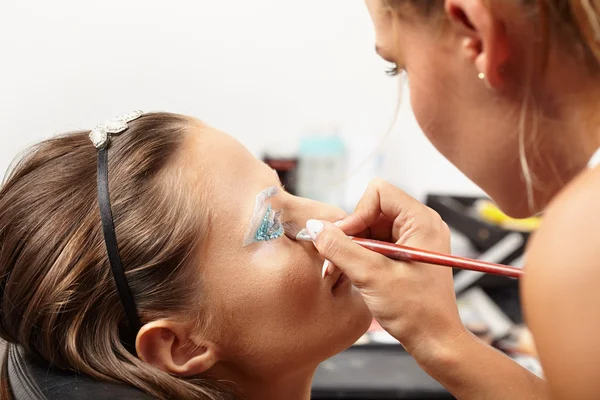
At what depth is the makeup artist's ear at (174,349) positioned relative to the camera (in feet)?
3.10

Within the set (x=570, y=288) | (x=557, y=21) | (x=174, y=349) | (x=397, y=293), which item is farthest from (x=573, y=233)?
(x=174, y=349)

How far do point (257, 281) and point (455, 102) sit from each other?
1.22ft

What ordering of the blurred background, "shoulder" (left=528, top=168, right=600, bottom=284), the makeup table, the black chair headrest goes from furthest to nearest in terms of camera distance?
the blurred background, the makeup table, the black chair headrest, "shoulder" (left=528, top=168, right=600, bottom=284)

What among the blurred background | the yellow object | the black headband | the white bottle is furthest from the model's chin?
the white bottle

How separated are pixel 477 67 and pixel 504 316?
47.8 inches

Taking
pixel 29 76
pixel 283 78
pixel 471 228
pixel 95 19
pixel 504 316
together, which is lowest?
pixel 504 316

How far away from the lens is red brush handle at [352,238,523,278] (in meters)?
0.84

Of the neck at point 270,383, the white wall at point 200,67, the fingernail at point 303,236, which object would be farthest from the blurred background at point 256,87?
the fingernail at point 303,236

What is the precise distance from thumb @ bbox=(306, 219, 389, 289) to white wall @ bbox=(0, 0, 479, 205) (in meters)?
1.19

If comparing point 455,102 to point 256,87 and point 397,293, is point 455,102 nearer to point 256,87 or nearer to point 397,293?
point 397,293

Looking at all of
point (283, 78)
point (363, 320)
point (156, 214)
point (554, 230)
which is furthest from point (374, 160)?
point (554, 230)

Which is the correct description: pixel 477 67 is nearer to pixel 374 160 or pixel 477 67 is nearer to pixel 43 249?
pixel 43 249

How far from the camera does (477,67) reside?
76 centimetres

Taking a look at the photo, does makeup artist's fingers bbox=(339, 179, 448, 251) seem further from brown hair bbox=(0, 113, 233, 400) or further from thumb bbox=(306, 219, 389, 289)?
brown hair bbox=(0, 113, 233, 400)
